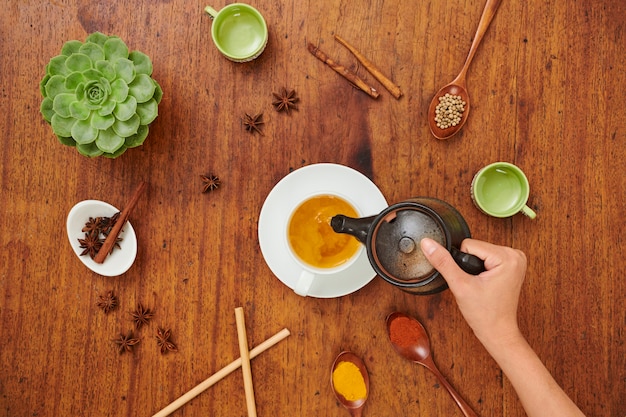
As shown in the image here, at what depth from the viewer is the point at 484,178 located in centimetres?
151

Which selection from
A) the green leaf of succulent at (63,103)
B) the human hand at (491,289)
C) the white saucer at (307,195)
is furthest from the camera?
Result: the white saucer at (307,195)

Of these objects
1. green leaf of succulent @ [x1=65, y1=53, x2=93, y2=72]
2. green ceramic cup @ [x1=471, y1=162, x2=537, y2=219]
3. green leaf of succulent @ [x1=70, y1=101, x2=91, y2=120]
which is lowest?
green ceramic cup @ [x1=471, y1=162, x2=537, y2=219]

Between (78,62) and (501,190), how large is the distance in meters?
1.36

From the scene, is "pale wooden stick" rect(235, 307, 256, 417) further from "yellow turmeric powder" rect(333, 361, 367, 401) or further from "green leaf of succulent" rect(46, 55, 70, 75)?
"green leaf of succulent" rect(46, 55, 70, 75)

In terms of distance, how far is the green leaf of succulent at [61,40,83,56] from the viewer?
4.43ft

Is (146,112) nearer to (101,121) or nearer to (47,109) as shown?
(101,121)

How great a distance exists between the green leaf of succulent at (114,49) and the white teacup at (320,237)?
68 centimetres

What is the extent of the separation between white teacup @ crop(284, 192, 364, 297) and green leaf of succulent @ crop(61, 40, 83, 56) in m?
0.80

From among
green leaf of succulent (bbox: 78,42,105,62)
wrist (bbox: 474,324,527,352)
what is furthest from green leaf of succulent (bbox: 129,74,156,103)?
wrist (bbox: 474,324,527,352)

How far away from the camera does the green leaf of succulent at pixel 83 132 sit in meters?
1.34

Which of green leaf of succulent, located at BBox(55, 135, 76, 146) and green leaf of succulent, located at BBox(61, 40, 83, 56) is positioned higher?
green leaf of succulent, located at BBox(61, 40, 83, 56)

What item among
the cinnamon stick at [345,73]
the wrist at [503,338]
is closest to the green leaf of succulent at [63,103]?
the cinnamon stick at [345,73]

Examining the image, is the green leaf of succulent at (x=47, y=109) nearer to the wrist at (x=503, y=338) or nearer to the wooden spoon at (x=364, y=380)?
the wooden spoon at (x=364, y=380)

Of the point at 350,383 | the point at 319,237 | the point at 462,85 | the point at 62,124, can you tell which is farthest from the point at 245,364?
the point at 462,85
